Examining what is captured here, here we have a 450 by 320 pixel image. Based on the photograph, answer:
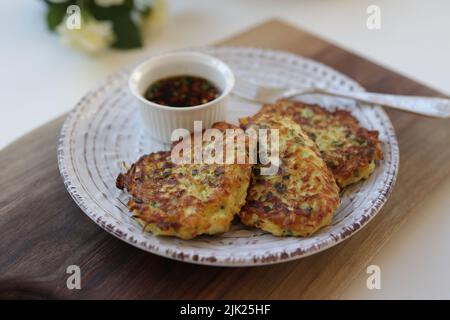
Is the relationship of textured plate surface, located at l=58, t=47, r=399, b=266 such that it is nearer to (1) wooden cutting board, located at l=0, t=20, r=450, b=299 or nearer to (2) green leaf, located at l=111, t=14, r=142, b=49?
(1) wooden cutting board, located at l=0, t=20, r=450, b=299

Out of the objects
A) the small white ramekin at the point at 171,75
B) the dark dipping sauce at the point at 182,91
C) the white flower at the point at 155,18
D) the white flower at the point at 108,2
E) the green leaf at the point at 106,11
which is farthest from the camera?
the white flower at the point at 155,18

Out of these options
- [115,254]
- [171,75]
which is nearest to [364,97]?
[171,75]

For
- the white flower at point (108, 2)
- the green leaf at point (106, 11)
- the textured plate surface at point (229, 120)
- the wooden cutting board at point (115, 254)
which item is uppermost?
the white flower at point (108, 2)

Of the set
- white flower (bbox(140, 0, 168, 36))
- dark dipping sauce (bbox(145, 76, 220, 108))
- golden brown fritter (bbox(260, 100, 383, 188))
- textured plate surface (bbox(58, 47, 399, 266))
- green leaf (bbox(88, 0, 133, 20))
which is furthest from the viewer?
white flower (bbox(140, 0, 168, 36))

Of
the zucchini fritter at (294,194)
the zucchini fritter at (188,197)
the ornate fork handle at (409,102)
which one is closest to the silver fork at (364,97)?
the ornate fork handle at (409,102)

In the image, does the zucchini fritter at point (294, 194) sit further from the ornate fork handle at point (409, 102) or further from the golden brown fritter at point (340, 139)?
the ornate fork handle at point (409, 102)

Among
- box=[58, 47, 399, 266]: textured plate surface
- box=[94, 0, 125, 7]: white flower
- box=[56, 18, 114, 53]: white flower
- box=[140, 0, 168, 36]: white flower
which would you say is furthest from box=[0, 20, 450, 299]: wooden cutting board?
box=[140, 0, 168, 36]: white flower

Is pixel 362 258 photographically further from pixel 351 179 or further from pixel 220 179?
pixel 220 179

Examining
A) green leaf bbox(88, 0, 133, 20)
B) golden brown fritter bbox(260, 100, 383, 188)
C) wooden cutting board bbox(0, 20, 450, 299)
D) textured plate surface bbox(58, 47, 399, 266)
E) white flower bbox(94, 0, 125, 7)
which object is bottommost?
wooden cutting board bbox(0, 20, 450, 299)
